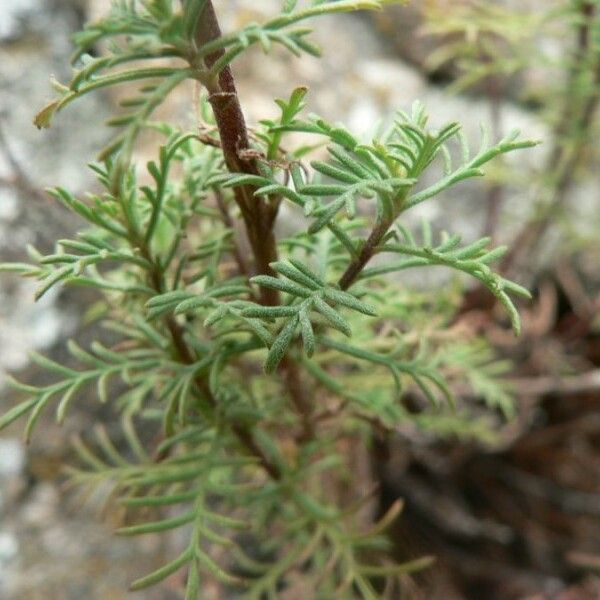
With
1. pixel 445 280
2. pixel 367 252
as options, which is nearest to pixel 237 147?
pixel 367 252

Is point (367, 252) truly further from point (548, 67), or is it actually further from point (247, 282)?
point (548, 67)

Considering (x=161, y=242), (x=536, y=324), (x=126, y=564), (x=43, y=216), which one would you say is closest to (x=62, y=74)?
(x=43, y=216)

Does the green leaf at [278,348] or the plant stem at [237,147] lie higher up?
the plant stem at [237,147]

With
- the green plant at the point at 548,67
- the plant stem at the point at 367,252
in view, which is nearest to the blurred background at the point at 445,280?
the green plant at the point at 548,67

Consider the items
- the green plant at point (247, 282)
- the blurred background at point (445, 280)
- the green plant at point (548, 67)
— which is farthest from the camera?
the blurred background at point (445, 280)

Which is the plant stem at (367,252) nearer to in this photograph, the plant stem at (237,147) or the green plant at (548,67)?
the plant stem at (237,147)
